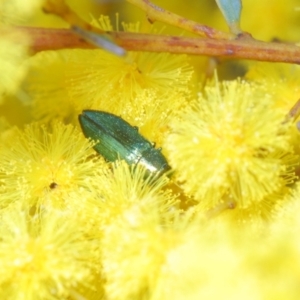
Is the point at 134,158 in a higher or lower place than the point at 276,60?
lower

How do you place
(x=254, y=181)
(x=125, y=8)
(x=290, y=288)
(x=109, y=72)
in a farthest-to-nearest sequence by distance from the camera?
(x=125, y=8)
(x=109, y=72)
(x=254, y=181)
(x=290, y=288)

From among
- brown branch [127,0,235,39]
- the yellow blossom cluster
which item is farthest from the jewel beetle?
brown branch [127,0,235,39]

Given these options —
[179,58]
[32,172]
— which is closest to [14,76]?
[32,172]

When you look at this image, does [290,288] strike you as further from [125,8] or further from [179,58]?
[125,8]

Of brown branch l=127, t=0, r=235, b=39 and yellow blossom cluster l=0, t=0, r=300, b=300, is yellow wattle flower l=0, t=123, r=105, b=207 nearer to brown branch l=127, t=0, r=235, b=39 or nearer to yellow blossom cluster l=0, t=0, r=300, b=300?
yellow blossom cluster l=0, t=0, r=300, b=300

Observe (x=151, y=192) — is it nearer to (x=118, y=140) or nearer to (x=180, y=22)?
(x=118, y=140)

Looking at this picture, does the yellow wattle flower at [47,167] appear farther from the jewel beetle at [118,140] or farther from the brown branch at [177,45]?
the brown branch at [177,45]

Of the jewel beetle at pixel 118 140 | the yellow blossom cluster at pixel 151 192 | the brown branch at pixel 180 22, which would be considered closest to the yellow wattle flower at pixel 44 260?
the yellow blossom cluster at pixel 151 192
